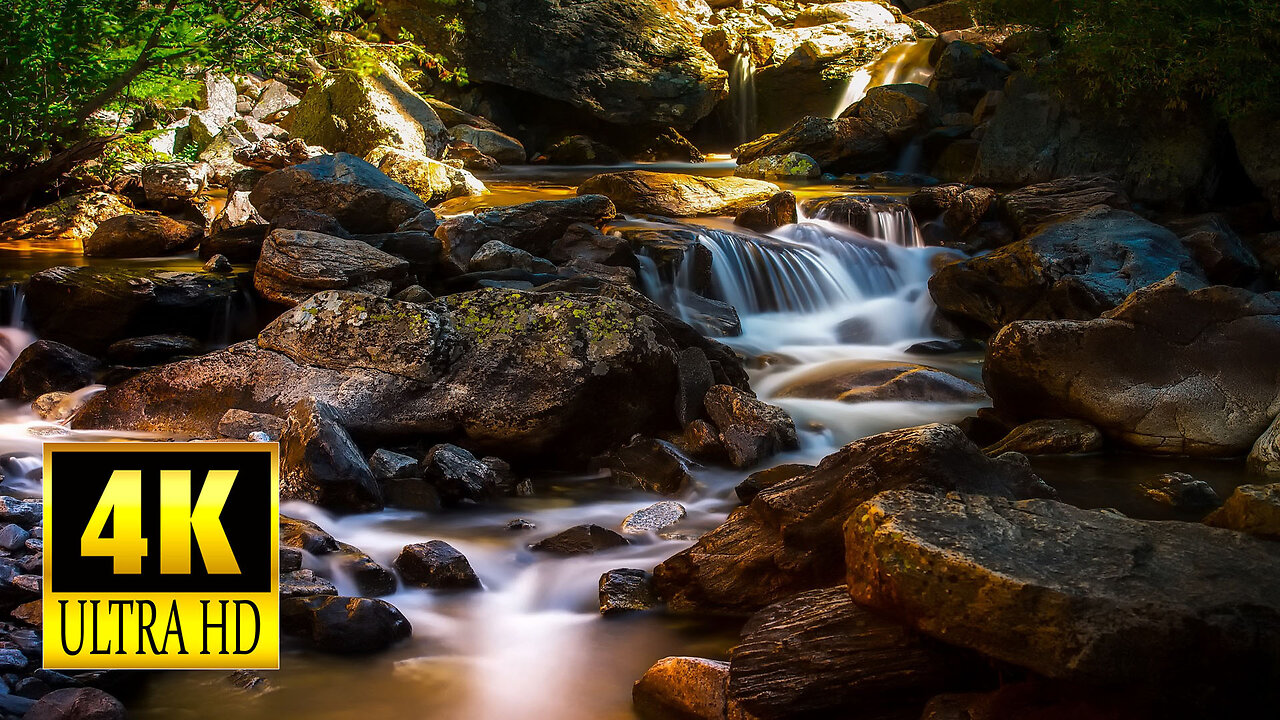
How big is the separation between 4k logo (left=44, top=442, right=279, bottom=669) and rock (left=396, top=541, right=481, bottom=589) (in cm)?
178

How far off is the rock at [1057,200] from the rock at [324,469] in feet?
31.2

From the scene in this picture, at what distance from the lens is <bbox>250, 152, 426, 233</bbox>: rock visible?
1081cm

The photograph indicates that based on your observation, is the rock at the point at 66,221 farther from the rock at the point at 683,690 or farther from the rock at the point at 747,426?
the rock at the point at 683,690

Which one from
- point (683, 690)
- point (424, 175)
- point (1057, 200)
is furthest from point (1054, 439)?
point (424, 175)

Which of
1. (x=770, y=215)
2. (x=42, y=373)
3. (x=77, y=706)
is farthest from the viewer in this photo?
(x=770, y=215)

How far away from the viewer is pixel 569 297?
23.9 feet

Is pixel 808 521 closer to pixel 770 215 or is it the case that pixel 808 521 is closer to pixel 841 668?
pixel 841 668

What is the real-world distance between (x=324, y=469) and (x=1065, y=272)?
7.84 metres

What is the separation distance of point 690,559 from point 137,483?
251 cm

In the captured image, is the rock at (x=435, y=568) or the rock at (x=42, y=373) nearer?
the rock at (x=435, y=568)

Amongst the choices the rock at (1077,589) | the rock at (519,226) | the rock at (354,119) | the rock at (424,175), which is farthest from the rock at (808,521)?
the rock at (354,119)

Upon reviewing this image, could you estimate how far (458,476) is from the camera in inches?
233

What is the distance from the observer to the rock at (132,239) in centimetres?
1062

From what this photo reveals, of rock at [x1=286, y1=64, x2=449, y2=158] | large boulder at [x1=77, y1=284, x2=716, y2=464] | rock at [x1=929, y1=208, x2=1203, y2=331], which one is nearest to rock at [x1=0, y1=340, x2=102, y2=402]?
large boulder at [x1=77, y1=284, x2=716, y2=464]
